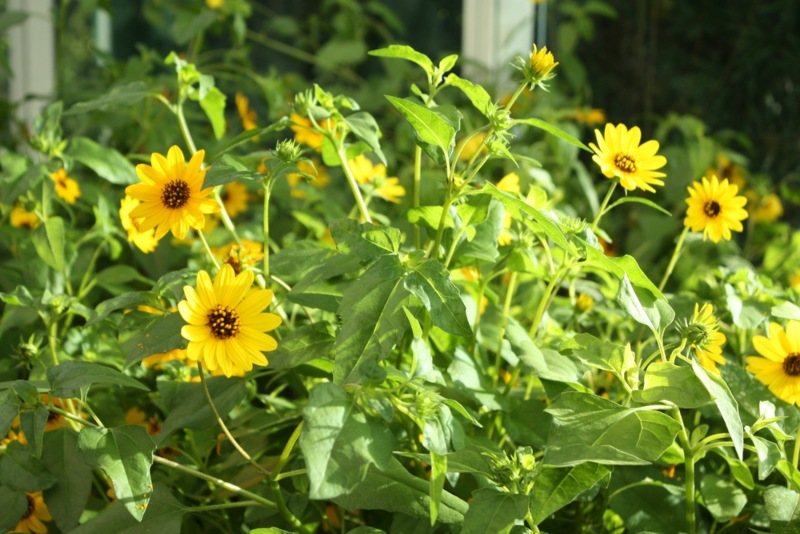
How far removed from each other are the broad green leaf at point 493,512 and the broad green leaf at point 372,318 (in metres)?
0.10

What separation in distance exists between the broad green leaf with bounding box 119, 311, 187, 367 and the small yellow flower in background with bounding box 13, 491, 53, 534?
166 mm

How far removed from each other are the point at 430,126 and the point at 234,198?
70cm

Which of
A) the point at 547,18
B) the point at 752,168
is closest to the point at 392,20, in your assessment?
the point at 547,18

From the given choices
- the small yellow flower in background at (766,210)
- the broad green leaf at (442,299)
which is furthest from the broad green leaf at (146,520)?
the small yellow flower in background at (766,210)

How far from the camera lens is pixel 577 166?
1361mm

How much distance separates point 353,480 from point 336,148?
1.01ft

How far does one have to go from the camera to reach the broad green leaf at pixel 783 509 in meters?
0.61

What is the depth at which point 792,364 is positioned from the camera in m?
0.67

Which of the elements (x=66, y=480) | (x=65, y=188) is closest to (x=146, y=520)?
(x=66, y=480)

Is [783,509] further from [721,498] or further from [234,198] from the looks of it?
[234,198]

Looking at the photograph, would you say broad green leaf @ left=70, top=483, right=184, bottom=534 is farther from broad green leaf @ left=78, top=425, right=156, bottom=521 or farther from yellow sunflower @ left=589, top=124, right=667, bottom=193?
yellow sunflower @ left=589, top=124, right=667, bottom=193

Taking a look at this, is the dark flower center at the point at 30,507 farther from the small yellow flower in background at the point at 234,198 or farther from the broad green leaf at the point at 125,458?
the small yellow flower in background at the point at 234,198

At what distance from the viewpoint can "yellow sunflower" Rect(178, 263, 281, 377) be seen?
0.60 m

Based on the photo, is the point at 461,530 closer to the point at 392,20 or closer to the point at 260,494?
the point at 260,494
